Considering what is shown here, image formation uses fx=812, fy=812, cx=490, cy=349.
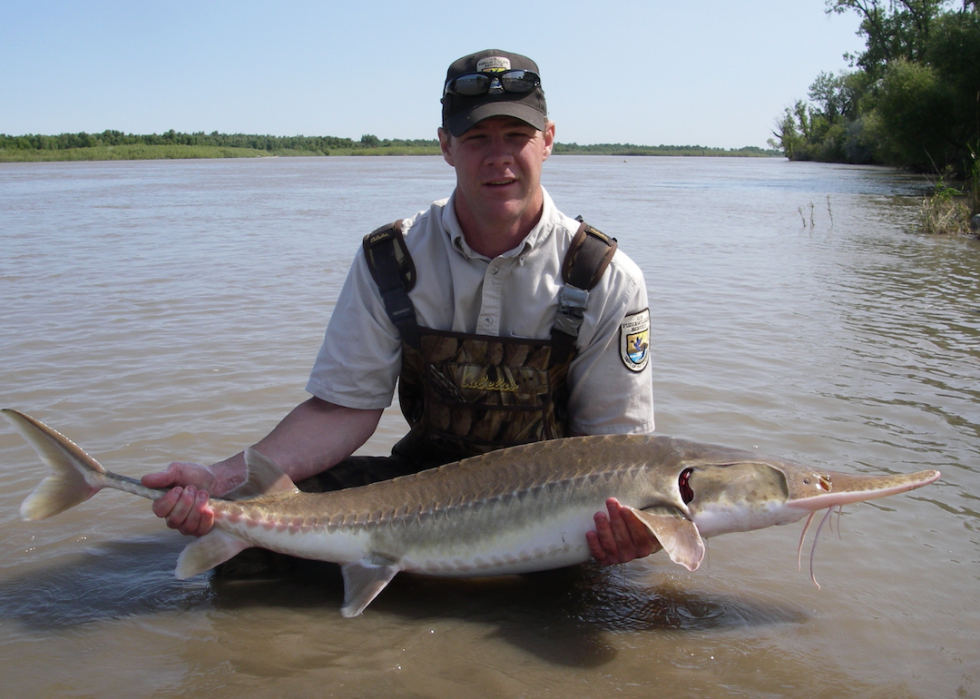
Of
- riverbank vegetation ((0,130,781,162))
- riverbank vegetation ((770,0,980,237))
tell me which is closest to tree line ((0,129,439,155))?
riverbank vegetation ((0,130,781,162))

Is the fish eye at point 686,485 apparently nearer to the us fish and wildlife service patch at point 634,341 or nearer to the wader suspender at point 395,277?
the us fish and wildlife service patch at point 634,341

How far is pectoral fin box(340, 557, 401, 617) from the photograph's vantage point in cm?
297

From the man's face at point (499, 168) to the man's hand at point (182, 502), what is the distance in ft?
5.13

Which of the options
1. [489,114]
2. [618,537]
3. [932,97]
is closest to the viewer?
[618,537]

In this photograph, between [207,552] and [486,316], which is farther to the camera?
[486,316]

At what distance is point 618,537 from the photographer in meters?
2.84

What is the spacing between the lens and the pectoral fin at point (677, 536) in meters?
2.66

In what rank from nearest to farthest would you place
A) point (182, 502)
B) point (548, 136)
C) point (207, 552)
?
point (182, 502), point (207, 552), point (548, 136)

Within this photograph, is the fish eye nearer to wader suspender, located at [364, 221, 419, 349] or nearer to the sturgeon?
the sturgeon

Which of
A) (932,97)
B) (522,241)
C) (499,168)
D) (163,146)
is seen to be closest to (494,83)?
(499,168)

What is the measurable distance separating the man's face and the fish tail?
1.79 meters

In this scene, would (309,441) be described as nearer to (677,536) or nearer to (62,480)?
(62,480)

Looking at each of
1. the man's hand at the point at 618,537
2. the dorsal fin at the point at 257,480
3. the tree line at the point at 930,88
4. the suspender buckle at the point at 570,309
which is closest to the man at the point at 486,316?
the suspender buckle at the point at 570,309

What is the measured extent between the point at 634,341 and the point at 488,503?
0.99 m
